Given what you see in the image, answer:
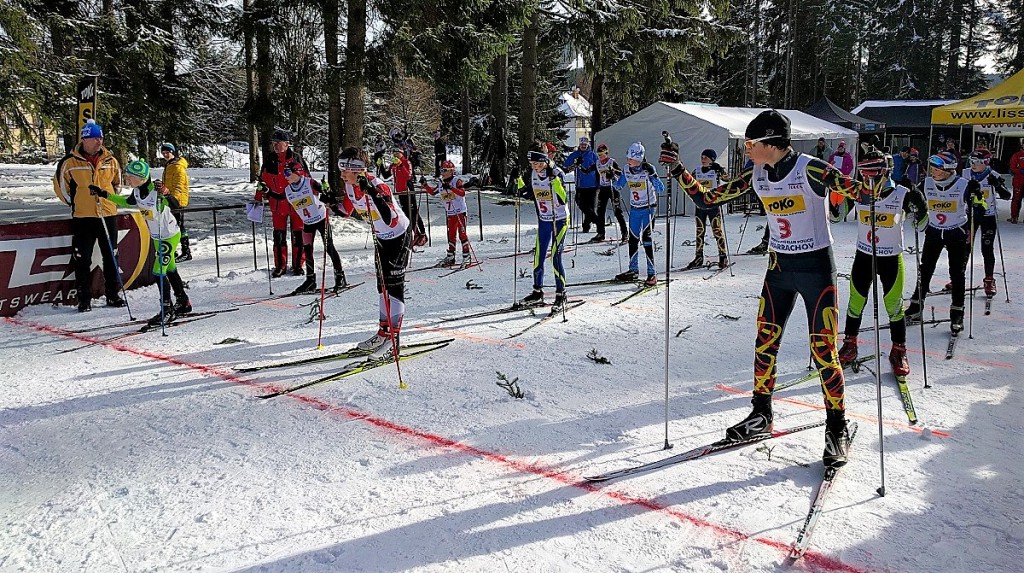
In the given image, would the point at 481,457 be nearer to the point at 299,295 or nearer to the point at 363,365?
the point at 363,365

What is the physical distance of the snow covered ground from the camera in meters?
3.42

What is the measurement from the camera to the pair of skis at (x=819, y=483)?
3.42 m

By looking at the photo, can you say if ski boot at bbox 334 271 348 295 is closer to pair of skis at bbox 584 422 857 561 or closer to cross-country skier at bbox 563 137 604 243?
cross-country skier at bbox 563 137 604 243

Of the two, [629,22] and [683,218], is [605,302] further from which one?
[629,22]

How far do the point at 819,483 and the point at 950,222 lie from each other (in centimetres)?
497

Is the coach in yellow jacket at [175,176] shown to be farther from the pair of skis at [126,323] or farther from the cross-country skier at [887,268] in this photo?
the cross-country skier at [887,268]

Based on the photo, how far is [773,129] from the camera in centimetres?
425

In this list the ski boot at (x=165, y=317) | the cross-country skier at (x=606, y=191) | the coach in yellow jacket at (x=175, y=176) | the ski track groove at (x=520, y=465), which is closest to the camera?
the ski track groove at (x=520, y=465)

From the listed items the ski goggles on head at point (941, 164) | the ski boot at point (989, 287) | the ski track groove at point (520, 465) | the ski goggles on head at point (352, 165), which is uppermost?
the ski goggles on head at point (941, 164)

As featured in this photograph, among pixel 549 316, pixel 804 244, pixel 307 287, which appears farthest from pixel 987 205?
pixel 307 287

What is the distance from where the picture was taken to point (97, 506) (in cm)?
388


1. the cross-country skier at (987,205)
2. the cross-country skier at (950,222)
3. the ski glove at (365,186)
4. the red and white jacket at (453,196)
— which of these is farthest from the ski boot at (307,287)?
the cross-country skier at (987,205)

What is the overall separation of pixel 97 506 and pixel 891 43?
160 feet

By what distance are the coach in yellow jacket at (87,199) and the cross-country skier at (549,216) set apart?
529 cm
